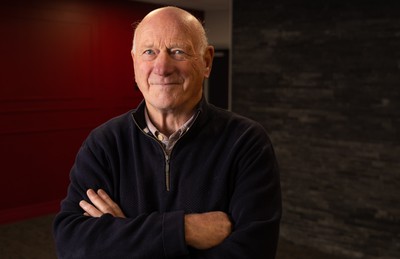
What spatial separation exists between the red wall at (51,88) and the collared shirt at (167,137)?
12.1ft

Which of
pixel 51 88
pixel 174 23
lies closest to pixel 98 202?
pixel 174 23

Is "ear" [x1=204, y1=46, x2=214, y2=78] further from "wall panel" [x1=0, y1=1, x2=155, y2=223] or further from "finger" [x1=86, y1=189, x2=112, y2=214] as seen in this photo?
"wall panel" [x1=0, y1=1, x2=155, y2=223]

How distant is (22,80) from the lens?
4781 millimetres

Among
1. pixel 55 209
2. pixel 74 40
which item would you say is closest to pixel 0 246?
pixel 55 209

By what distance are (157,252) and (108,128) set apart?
384mm

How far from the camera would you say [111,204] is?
1.31 metres

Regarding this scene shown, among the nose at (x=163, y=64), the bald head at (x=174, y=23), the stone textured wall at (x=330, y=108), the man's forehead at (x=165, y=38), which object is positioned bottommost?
the stone textured wall at (x=330, y=108)

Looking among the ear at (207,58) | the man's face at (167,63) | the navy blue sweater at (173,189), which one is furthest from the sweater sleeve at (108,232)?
the ear at (207,58)

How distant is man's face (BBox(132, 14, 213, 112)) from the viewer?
4.18ft

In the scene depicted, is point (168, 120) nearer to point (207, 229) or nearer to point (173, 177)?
point (173, 177)

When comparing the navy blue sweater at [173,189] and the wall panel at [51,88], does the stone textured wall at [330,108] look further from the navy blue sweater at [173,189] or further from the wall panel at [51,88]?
the navy blue sweater at [173,189]

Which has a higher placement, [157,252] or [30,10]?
[30,10]

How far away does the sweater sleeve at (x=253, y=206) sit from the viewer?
1.25m

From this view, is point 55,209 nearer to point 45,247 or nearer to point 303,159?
point 45,247
